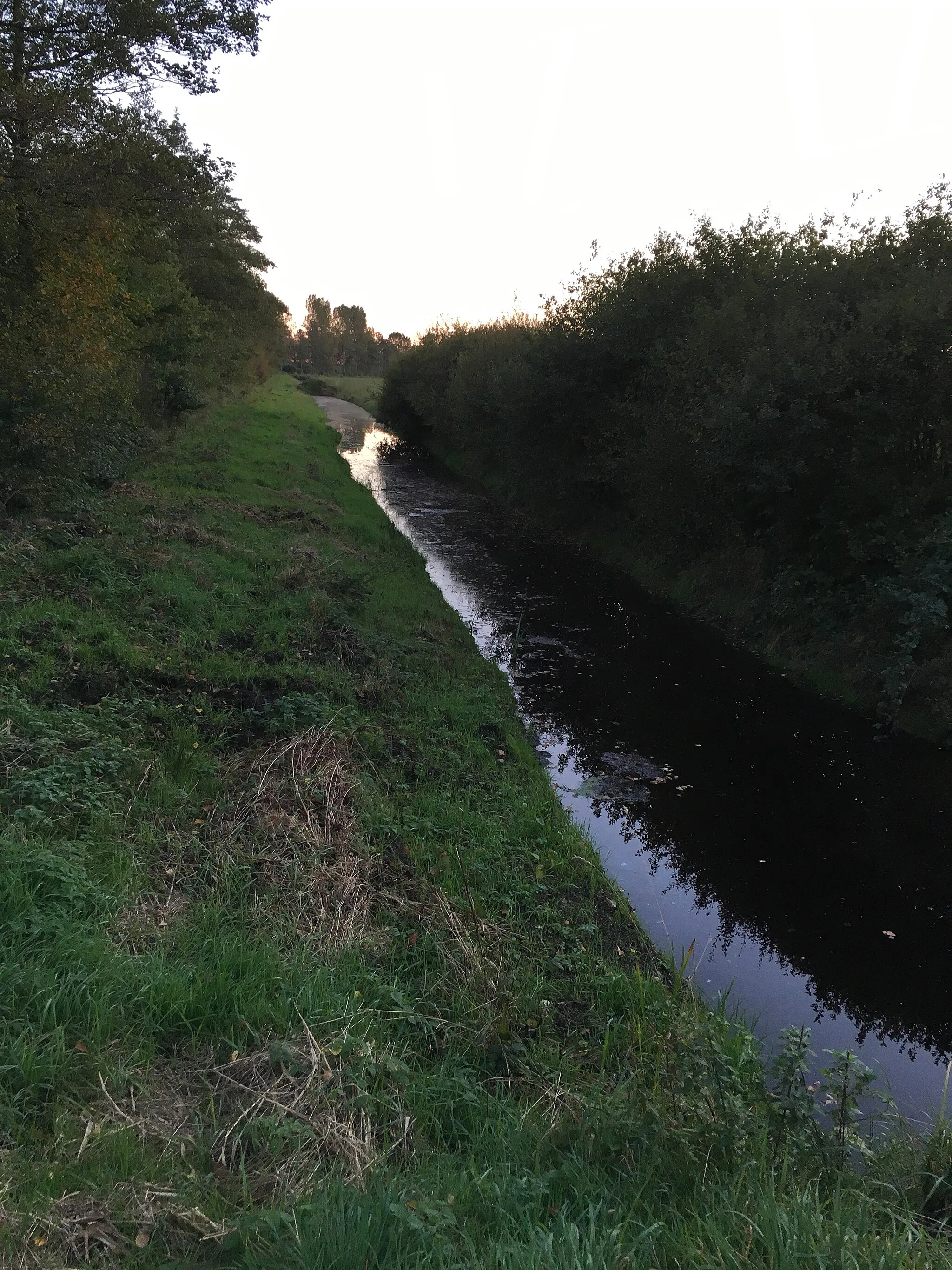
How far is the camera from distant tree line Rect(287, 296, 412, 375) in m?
128

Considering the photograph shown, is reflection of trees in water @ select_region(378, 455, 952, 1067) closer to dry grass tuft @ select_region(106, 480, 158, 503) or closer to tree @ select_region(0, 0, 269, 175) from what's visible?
dry grass tuft @ select_region(106, 480, 158, 503)

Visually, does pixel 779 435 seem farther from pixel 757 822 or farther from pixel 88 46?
pixel 88 46

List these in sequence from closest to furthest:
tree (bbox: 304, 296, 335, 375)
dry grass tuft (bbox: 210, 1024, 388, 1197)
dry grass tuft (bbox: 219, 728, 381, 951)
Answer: dry grass tuft (bbox: 210, 1024, 388, 1197) < dry grass tuft (bbox: 219, 728, 381, 951) < tree (bbox: 304, 296, 335, 375)

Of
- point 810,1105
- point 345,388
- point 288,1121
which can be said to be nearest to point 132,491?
point 288,1121

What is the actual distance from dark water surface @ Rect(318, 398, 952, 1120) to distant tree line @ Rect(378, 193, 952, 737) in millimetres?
1845

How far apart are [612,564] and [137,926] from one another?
2178 cm

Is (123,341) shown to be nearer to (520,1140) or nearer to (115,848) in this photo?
(115,848)

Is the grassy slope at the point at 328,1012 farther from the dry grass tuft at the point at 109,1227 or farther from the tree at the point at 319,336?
A: the tree at the point at 319,336

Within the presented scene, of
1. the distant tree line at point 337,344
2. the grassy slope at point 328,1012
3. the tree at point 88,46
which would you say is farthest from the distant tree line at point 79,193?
the distant tree line at point 337,344

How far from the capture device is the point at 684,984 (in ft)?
21.9

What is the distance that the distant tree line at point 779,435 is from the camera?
1327 cm

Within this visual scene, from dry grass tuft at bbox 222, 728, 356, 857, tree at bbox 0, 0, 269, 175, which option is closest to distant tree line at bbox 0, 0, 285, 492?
tree at bbox 0, 0, 269, 175

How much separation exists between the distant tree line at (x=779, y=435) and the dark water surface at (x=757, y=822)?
1.85m

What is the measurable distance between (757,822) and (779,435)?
9712 millimetres
